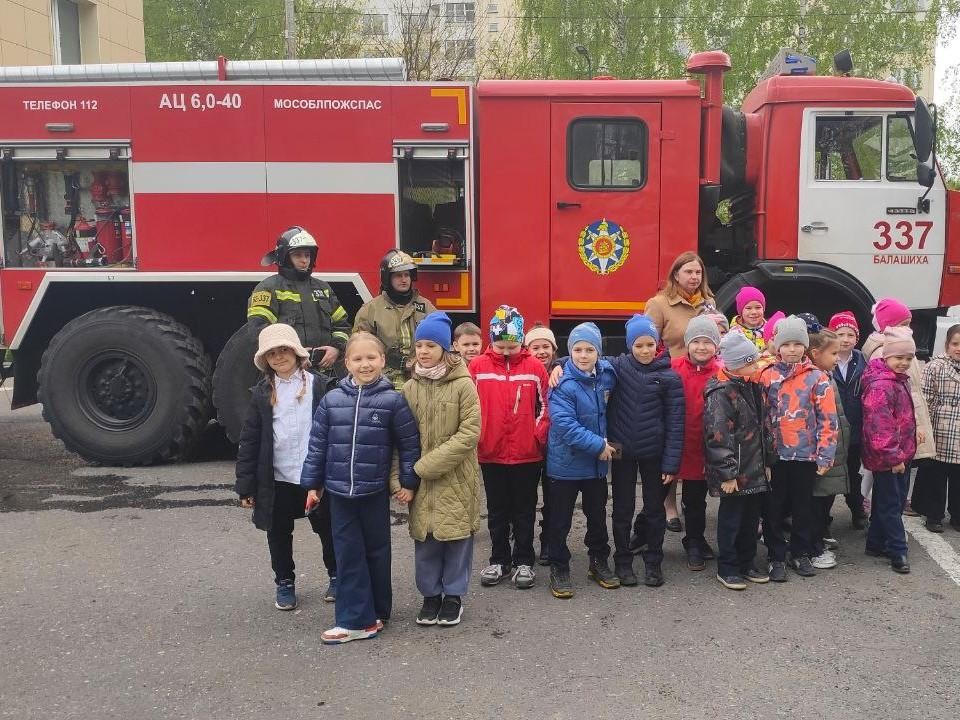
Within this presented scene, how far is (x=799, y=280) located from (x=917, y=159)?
1.25m

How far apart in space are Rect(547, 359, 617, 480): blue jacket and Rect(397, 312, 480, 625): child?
523 millimetres

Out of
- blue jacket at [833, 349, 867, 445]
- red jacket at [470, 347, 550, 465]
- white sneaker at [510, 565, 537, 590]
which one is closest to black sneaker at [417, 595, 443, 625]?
white sneaker at [510, 565, 537, 590]

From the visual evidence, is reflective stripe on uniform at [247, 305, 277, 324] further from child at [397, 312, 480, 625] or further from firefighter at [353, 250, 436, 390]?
child at [397, 312, 480, 625]

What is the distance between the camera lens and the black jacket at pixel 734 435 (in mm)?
4465

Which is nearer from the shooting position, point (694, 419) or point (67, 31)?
point (694, 419)

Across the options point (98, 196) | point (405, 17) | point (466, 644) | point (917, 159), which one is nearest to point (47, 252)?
point (98, 196)

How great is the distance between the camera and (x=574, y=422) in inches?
172

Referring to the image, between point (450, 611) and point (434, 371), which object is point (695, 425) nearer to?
point (434, 371)

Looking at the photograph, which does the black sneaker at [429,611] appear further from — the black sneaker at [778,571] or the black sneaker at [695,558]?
the black sneaker at [778,571]

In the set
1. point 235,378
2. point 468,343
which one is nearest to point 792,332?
point 468,343

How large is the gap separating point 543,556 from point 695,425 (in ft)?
3.63

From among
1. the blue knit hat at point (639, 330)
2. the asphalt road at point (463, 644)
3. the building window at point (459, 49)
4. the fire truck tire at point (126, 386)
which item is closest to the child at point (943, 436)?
the asphalt road at point (463, 644)

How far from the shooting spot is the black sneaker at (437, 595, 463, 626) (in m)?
4.05

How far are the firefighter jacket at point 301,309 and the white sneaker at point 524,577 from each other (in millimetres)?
2032
